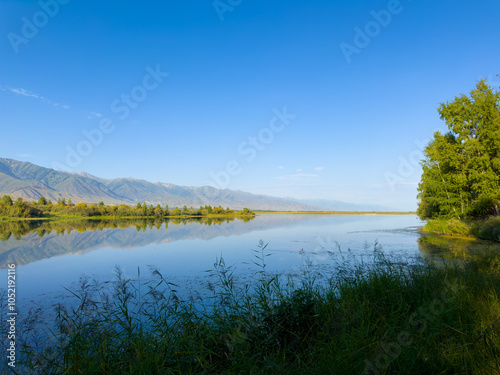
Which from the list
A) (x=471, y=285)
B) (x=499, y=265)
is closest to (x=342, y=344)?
(x=471, y=285)

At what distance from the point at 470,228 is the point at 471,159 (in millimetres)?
5326

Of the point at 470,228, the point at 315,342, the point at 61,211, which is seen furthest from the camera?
the point at 61,211

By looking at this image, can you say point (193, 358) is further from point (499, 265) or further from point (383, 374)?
point (499, 265)

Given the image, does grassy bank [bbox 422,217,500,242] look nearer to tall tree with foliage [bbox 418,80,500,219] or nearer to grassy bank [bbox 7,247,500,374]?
tall tree with foliage [bbox 418,80,500,219]

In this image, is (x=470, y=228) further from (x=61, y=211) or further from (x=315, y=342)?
(x=61, y=211)

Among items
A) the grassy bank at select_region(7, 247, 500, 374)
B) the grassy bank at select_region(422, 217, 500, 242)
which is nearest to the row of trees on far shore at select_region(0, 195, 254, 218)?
the grassy bank at select_region(422, 217, 500, 242)

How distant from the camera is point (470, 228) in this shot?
67.4 ft

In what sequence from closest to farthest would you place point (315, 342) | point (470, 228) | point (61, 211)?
point (315, 342) < point (470, 228) < point (61, 211)

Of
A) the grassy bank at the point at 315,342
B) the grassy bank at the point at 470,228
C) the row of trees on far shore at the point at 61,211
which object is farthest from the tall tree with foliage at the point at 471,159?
the row of trees on far shore at the point at 61,211

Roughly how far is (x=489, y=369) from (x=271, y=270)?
854cm

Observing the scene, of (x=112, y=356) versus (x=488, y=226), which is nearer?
(x=112, y=356)

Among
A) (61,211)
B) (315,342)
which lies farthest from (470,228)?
(61,211)

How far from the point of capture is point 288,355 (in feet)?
13.9

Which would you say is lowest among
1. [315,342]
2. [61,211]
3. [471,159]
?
[315,342]
